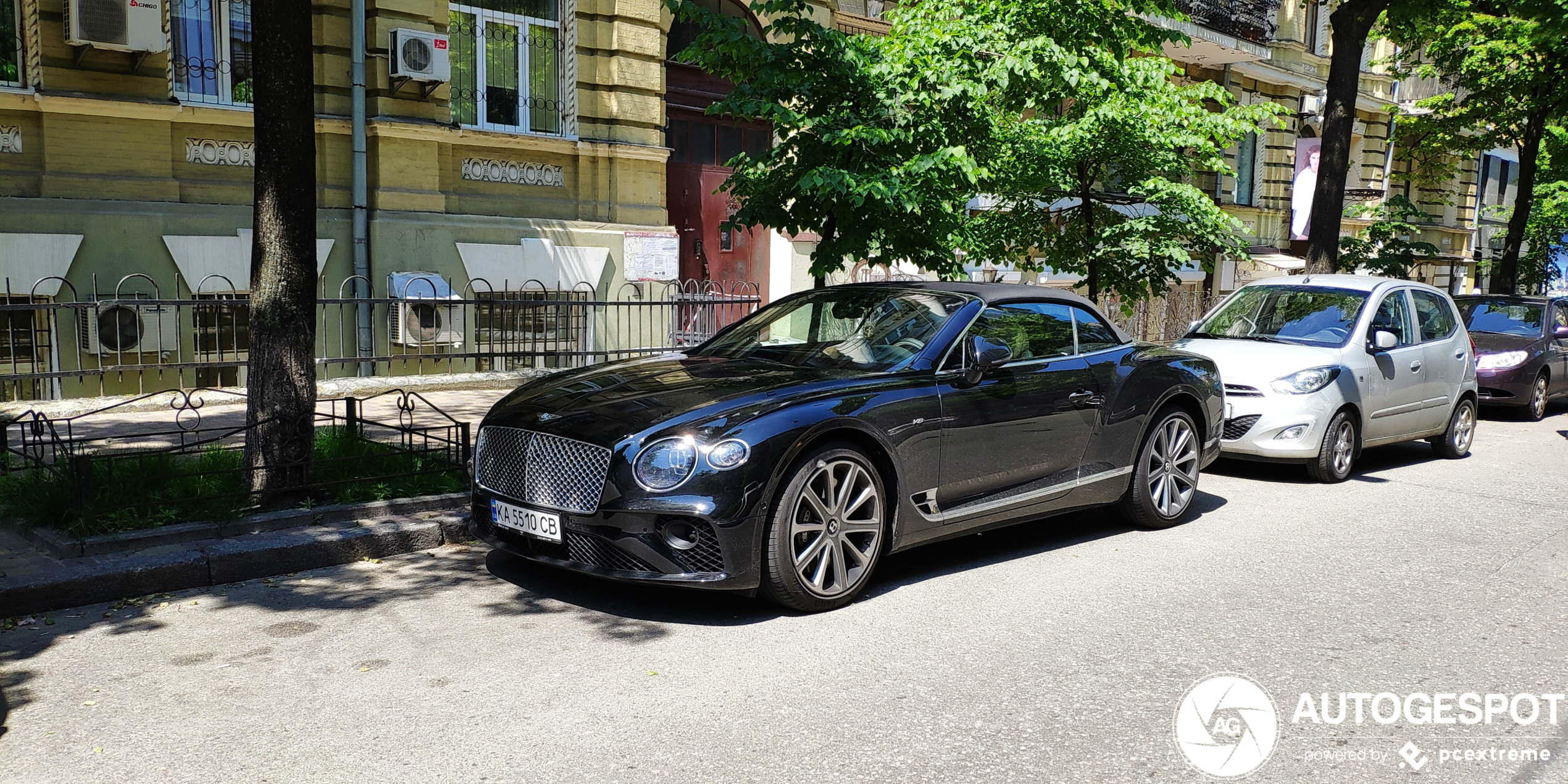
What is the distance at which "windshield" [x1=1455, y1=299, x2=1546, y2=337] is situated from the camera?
602 inches

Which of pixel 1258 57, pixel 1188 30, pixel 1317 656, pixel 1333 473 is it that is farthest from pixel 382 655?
pixel 1258 57

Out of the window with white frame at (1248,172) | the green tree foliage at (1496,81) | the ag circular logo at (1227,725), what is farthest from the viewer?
the window with white frame at (1248,172)

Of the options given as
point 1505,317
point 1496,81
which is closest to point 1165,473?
point 1505,317

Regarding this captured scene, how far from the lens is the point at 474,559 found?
6.39m

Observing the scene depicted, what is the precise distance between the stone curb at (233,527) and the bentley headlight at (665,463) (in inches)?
86.5

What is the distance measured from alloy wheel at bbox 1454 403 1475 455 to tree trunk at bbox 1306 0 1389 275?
153 inches

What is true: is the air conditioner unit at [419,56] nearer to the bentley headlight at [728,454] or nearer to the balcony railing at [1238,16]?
the bentley headlight at [728,454]

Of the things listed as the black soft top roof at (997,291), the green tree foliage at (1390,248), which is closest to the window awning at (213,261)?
the black soft top roof at (997,291)

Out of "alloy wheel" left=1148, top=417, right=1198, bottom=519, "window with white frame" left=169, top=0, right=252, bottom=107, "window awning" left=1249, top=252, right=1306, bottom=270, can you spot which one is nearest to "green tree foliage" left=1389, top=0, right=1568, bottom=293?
"window awning" left=1249, top=252, right=1306, bottom=270

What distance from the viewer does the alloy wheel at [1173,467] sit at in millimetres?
7527

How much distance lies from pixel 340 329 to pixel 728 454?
838 centimetres

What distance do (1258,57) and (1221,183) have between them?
9.39 feet

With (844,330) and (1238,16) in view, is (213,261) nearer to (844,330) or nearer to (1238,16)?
(844,330)

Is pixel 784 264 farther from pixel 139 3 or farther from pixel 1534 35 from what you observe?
pixel 1534 35
